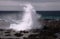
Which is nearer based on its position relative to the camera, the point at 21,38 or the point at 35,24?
the point at 21,38

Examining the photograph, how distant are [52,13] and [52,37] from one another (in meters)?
17.9

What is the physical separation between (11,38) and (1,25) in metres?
4.69

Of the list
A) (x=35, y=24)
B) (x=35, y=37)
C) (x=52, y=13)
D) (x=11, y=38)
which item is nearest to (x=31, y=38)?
(x=35, y=37)

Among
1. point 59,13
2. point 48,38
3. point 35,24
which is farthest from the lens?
point 59,13

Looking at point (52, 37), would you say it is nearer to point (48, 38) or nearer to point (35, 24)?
point (48, 38)

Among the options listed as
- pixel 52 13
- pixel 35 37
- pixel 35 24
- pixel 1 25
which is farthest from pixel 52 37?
pixel 52 13

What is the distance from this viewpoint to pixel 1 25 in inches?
559

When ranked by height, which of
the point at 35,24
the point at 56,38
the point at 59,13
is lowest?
the point at 56,38

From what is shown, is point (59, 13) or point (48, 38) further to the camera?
point (59, 13)

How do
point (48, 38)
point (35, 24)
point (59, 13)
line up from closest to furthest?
point (48, 38) < point (35, 24) < point (59, 13)

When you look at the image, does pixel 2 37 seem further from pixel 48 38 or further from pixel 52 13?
pixel 52 13

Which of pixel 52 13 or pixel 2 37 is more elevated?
pixel 52 13

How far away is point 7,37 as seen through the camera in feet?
32.4

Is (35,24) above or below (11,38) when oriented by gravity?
above
